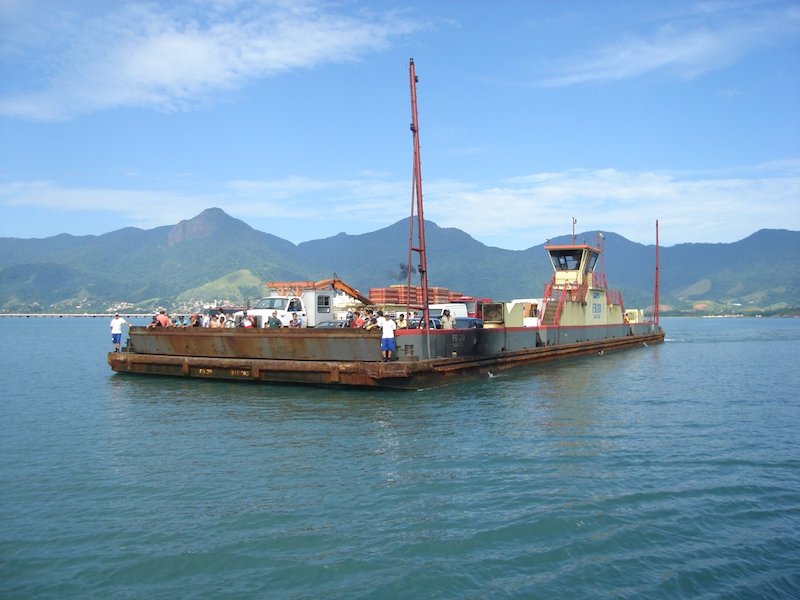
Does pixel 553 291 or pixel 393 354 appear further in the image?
pixel 553 291

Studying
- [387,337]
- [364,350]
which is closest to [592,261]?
[364,350]

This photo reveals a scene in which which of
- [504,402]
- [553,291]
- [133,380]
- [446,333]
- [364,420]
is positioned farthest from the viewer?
[553,291]

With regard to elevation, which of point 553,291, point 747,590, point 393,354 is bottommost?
point 747,590

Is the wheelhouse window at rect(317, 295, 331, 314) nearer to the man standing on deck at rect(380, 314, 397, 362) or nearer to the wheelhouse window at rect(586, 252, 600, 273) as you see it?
the man standing on deck at rect(380, 314, 397, 362)

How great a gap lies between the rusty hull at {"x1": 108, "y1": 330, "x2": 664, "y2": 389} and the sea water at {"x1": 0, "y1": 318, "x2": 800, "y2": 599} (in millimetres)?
1132

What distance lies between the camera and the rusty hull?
934 inches

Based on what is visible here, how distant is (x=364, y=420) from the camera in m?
19.0

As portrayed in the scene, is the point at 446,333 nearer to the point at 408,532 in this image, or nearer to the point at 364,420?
the point at 364,420

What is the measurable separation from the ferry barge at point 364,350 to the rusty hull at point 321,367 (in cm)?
4

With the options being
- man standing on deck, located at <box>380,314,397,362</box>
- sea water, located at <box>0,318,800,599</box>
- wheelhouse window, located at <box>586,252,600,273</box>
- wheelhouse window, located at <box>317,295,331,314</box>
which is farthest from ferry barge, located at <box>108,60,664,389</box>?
wheelhouse window, located at <box>586,252,600,273</box>

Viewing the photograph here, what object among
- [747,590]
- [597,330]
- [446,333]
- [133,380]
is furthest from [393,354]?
[597,330]

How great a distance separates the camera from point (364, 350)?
79.0 ft

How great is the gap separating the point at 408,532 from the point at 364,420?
344 inches

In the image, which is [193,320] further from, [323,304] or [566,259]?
[566,259]
